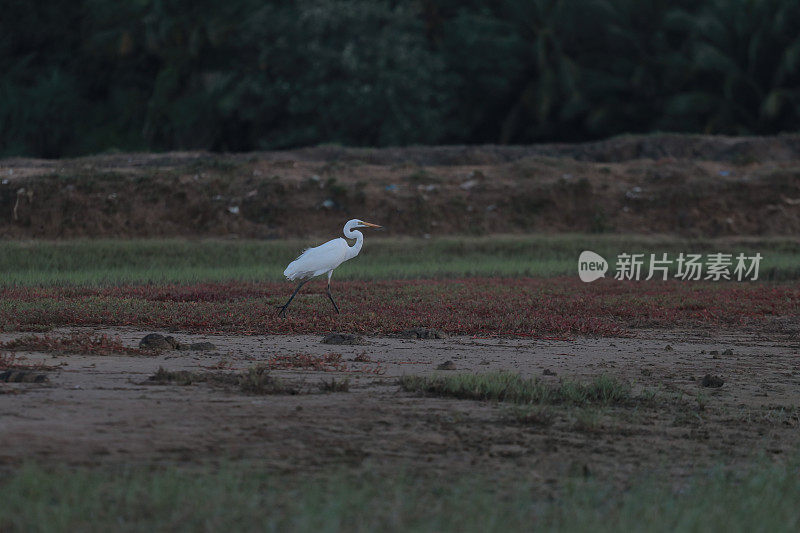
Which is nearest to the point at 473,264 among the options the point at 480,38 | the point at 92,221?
the point at 92,221

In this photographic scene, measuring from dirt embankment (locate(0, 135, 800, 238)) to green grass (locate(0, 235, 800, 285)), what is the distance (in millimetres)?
1718

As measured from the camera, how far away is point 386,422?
6.23 metres

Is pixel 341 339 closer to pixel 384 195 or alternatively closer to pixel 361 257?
pixel 361 257

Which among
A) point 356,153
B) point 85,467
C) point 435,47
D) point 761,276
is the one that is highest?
point 435,47

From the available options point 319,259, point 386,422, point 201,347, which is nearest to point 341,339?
point 201,347

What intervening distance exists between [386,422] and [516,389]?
1.29m

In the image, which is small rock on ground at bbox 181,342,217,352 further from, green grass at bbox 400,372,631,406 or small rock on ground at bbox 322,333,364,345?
green grass at bbox 400,372,631,406

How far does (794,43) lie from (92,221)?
23770mm

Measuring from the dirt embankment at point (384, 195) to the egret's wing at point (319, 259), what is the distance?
1157 cm

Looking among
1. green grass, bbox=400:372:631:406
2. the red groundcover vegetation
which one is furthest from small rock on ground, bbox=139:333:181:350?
green grass, bbox=400:372:631:406

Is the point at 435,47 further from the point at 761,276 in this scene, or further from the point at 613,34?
the point at 761,276

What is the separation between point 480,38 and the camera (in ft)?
117

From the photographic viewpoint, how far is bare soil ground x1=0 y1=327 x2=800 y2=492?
18.0 feet
